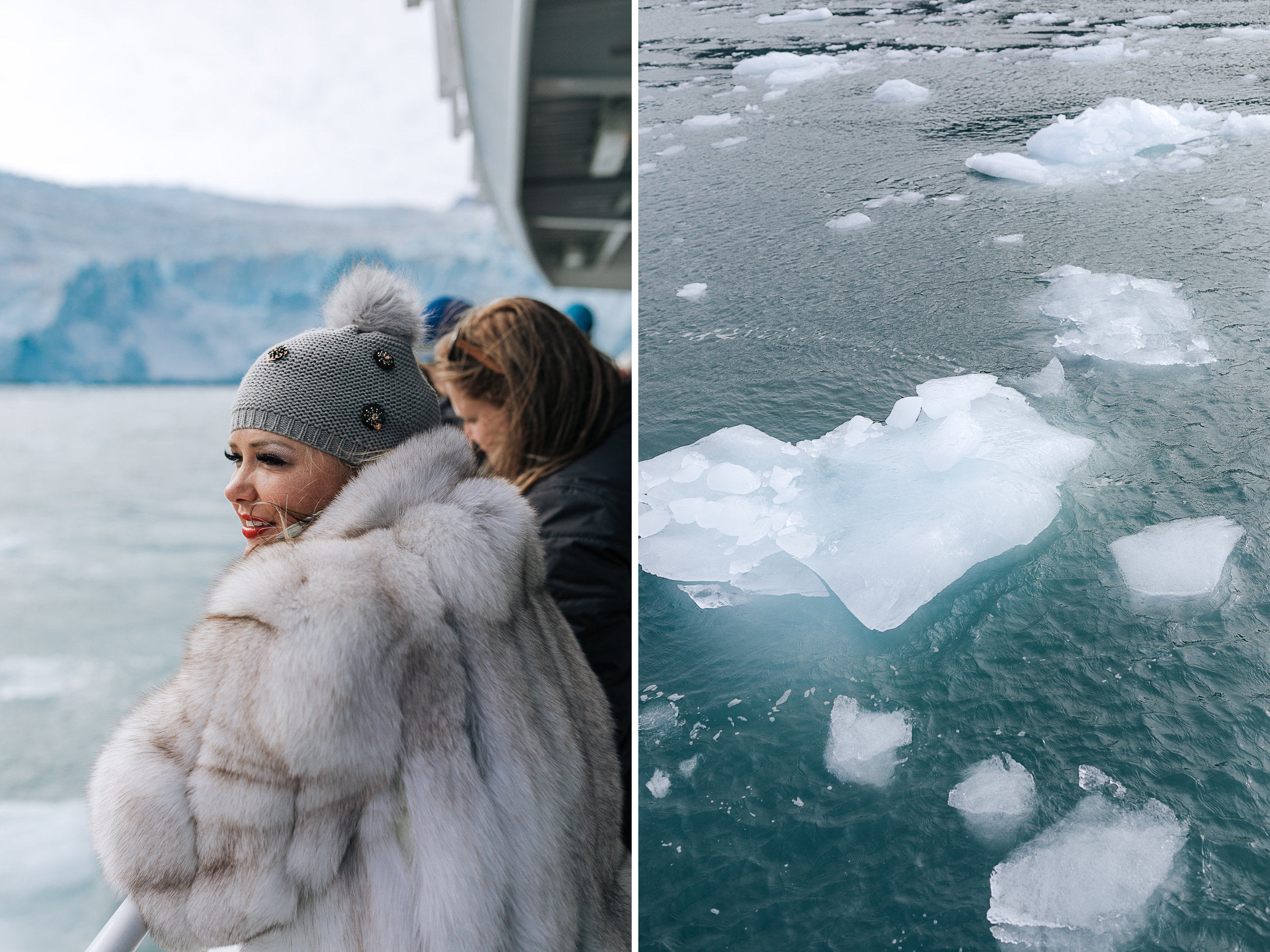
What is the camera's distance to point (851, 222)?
0.97 meters

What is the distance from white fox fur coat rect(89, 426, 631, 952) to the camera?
75cm

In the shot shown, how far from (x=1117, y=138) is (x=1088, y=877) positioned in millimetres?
829

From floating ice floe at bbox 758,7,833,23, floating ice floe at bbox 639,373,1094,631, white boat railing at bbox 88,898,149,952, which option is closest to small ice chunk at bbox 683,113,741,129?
floating ice floe at bbox 758,7,833,23

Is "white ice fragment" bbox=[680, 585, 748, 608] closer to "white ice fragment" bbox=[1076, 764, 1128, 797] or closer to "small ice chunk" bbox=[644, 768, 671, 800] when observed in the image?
"small ice chunk" bbox=[644, 768, 671, 800]

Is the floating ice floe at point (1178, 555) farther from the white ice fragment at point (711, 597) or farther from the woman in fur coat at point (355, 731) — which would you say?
the woman in fur coat at point (355, 731)

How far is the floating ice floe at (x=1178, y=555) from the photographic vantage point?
803 mm

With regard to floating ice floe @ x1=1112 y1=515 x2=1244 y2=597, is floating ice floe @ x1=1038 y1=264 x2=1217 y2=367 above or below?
above

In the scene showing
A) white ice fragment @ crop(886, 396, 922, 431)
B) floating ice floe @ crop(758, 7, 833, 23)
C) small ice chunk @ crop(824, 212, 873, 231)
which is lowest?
white ice fragment @ crop(886, 396, 922, 431)

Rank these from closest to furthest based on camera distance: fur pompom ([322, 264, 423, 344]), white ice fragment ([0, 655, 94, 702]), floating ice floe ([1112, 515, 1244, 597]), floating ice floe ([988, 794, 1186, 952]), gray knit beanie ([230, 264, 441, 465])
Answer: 1. floating ice floe ([988, 794, 1186, 952])
2. floating ice floe ([1112, 515, 1244, 597])
3. gray knit beanie ([230, 264, 441, 465])
4. fur pompom ([322, 264, 423, 344])
5. white ice fragment ([0, 655, 94, 702])

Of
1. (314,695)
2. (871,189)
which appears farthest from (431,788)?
(871,189)

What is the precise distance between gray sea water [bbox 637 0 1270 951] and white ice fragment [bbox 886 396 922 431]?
22mm

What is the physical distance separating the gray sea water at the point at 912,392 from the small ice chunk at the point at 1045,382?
0.03ft

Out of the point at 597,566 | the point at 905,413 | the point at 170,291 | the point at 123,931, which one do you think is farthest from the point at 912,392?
the point at 170,291

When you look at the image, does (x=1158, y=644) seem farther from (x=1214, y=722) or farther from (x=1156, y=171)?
(x=1156, y=171)
